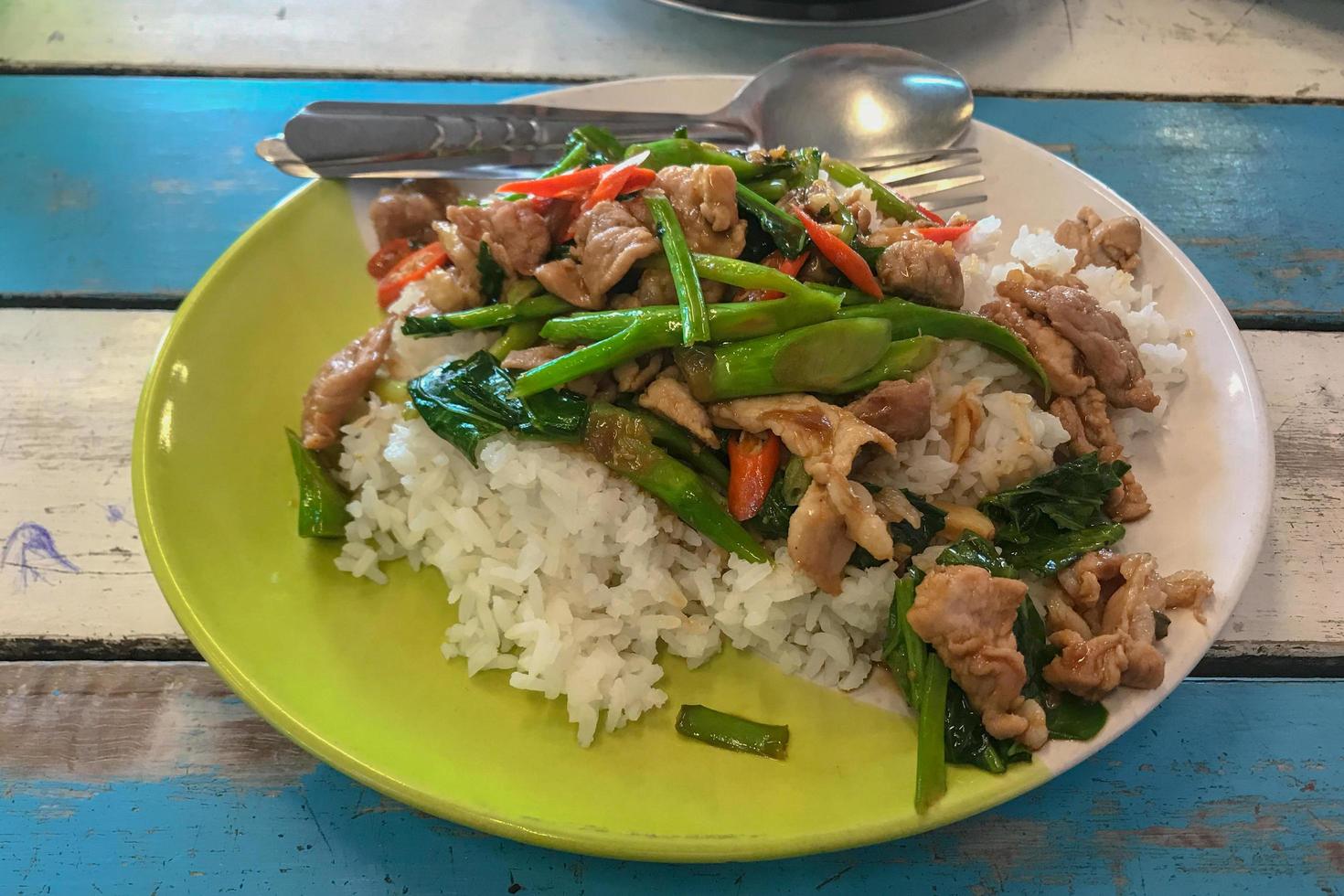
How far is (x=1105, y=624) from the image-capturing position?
2.00 m

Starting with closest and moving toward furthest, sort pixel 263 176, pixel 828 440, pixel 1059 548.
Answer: pixel 828 440, pixel 1059 548, pixel 263 176

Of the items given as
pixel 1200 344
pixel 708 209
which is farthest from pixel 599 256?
pixel 1200 344

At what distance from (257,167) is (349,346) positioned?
1.61m

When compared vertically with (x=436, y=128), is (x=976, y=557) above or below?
below

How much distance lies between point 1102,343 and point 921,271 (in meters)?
0.56

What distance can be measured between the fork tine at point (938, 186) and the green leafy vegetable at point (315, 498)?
215 centimetres

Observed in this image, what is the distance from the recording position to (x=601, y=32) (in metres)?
4.21

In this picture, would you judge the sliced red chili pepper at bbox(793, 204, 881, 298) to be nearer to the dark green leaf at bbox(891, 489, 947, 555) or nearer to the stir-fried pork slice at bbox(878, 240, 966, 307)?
the stir-fried pork slice at bbox(878, 240, 966, 307)

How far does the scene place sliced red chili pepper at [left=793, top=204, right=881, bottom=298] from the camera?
2.28m

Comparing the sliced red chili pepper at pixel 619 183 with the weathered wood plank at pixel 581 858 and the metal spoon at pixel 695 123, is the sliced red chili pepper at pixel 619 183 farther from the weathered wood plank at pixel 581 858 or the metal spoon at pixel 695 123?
the weathered wood plank at pixel 581 858

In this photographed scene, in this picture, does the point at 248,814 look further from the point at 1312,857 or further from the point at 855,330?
the point at 1312,857

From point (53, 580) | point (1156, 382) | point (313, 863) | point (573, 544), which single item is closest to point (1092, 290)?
point (1156, 382)

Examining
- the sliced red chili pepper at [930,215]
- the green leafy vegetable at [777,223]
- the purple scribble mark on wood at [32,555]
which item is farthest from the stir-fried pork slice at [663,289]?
the purple scribble mark on wood at [32,555]

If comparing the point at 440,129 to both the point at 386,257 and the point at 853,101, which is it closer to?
the point at 386,257
